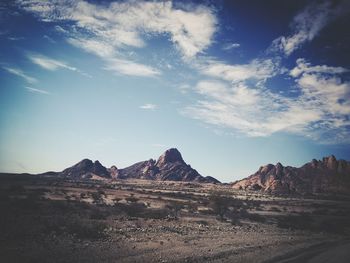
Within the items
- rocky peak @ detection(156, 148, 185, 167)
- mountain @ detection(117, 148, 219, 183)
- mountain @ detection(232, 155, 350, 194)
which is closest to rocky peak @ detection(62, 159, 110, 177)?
mountain @ detection(117, 148, 219, 183)

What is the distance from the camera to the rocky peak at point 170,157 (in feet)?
603

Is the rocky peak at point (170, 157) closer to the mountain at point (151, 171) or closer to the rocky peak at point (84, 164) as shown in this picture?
the mountain at point (151, 171)

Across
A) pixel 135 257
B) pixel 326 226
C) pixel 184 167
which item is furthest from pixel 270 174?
pixel 135 257

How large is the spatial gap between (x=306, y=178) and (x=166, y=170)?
276ft

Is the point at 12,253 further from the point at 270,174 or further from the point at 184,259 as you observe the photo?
the point at 270,174

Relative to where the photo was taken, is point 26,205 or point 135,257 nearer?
point 135,257

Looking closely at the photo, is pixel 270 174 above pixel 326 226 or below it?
above

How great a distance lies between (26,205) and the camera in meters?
21.7

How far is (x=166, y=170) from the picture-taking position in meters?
173

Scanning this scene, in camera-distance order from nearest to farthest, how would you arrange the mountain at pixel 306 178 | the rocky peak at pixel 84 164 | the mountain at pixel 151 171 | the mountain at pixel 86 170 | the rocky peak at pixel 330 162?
the mountain at pixel 306 178
the rocky peak at pixel 330 162
the mountain at pixel 86 170
the mountain at pixel 151 171
the rocky peak at pixel 84 164

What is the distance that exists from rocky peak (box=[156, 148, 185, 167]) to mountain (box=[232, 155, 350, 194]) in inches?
2344

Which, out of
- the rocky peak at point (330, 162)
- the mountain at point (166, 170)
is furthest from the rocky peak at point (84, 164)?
the rocky peak at point (330, 162)

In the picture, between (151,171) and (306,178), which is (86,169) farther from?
(306,178)

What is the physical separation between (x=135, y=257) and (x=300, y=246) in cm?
1132
